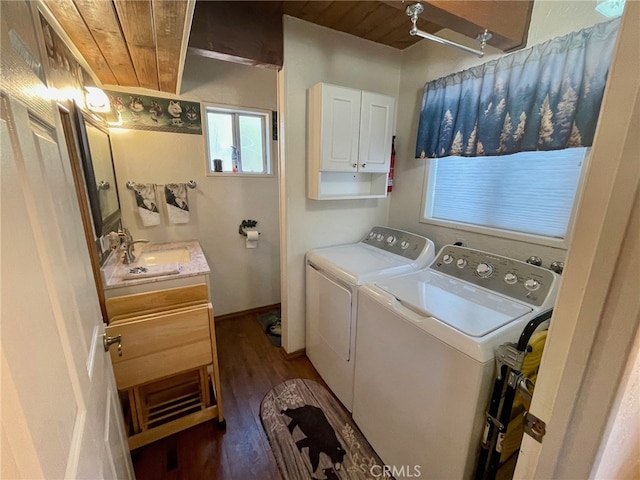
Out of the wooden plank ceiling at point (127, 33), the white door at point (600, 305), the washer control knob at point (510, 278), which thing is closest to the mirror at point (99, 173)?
the wooden plank ceiling at point (127, 33)

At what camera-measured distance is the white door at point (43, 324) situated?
1.09ft

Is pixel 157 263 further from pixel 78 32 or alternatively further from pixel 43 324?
pixel 43 324

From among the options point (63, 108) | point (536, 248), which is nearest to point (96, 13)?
point (63, 108)

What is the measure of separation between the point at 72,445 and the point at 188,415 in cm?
147

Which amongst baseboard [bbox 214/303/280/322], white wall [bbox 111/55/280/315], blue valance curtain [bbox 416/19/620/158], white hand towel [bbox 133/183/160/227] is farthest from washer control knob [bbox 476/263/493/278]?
white hand towel [bbox 133/183/160/227]

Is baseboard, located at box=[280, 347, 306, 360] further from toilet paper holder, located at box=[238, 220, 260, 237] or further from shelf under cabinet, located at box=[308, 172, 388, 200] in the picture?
shelf under cabinet, located at box=[308, 172, 388, 200]

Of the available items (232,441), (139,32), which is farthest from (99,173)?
(232,441)

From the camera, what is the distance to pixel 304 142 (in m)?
2.04

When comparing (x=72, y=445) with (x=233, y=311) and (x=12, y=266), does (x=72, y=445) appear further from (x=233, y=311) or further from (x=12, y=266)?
(x=233, y=311)

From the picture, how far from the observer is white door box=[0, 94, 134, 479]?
1.09ft

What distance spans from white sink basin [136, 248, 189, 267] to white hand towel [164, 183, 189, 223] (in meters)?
0.35

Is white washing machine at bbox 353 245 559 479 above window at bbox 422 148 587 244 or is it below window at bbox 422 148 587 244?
below

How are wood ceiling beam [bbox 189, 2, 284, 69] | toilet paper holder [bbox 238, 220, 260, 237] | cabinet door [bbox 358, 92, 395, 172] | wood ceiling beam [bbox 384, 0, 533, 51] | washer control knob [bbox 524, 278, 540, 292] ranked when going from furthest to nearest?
1. toilet paper holder [bbox 238, 220, 260, 237]
2. cabinet door [bbox 358, 92, 395, 172]
3. wood ceiling beam [bbox 189, 2, 284, 69]
4. washer control knob [bbox 524, 278, 540, 292]
5. wood ceiling beam [bbox 384, 0, 533, 51]

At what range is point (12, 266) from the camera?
37 cm
